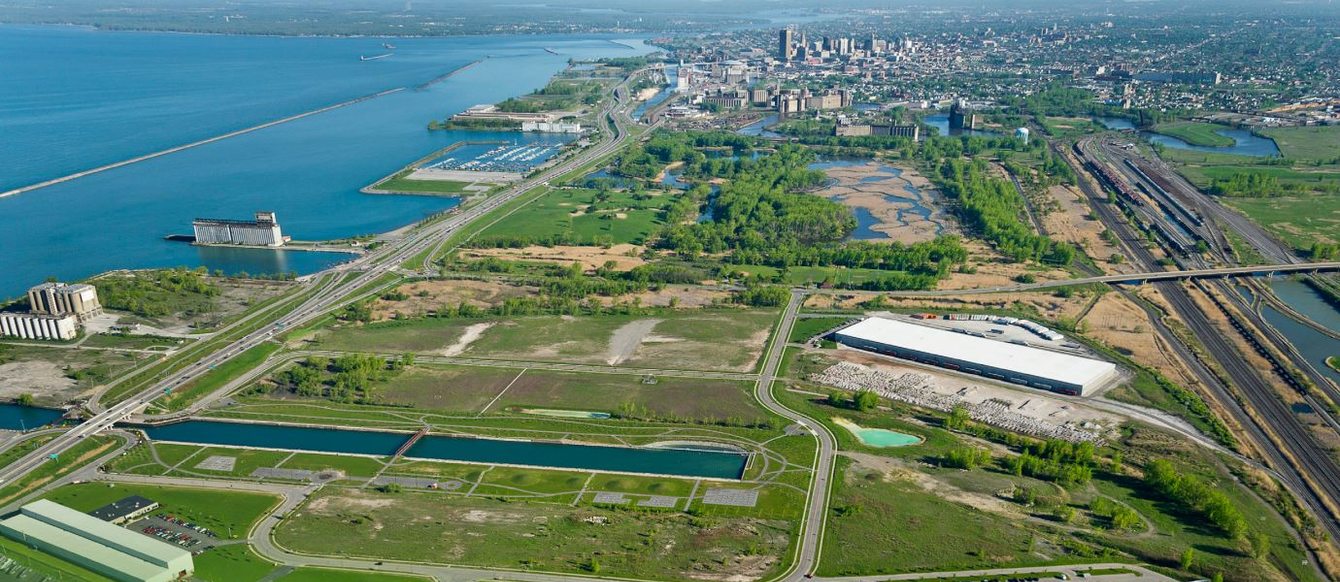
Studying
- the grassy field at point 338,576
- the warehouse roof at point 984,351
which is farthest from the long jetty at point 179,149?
the warehouse roof at point 984,351

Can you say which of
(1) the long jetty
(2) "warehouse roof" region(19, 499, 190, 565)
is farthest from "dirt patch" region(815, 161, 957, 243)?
(1) the long jetty

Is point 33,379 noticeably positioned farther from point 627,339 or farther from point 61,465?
point 627,339

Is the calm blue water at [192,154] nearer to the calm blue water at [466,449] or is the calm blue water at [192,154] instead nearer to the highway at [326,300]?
the highway at [326,300]

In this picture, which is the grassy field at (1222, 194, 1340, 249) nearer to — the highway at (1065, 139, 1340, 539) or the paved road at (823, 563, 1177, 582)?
the highway at (1065, 139, 1340, 539)

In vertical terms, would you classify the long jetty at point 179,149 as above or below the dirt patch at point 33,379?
above

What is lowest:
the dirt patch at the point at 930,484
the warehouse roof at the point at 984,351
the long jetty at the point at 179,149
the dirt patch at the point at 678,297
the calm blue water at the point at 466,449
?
the calm blue water at the point at 466,449

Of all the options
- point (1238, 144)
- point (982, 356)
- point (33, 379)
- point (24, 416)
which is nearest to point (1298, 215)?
point (1238, 144)

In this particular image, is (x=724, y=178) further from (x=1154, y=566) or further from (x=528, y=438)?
(x=1154, y=566)

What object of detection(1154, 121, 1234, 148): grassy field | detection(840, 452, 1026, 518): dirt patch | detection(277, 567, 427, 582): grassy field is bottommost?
detection(277, 567, 427, 582): grassy field
